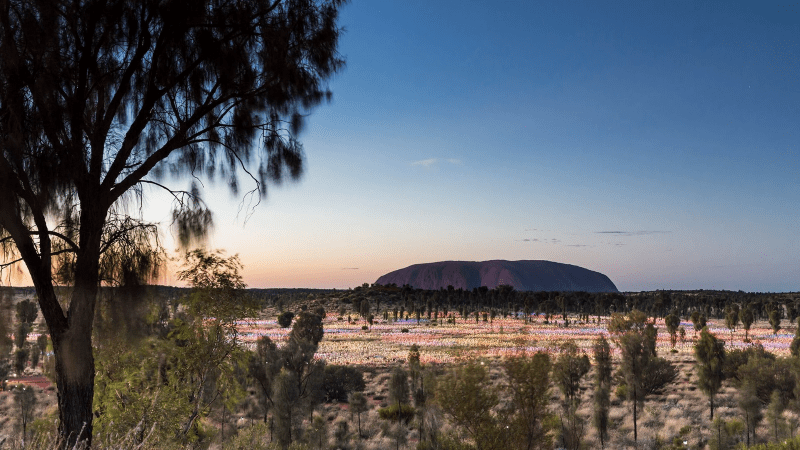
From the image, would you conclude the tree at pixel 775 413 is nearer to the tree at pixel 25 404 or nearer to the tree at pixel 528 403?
the tree at pixel 528 403

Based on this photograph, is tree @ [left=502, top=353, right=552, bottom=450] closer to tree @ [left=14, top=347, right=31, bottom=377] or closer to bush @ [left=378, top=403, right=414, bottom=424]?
bush @ [left=378, top=403, right=414, bottom=424]

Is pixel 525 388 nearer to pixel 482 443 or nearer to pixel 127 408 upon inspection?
pixel 482 443

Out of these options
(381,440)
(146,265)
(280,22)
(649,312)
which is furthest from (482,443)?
(649,312)

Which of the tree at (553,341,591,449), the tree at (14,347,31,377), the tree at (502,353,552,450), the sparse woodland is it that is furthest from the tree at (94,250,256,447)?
the tree at (14,347,31,377)

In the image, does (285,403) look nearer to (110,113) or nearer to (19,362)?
(110,113)

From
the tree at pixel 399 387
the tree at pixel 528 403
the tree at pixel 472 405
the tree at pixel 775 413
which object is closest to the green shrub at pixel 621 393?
the tree at pixel 775 413
